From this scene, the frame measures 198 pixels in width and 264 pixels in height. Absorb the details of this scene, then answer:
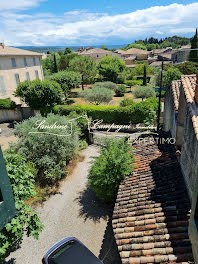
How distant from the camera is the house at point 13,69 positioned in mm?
27891

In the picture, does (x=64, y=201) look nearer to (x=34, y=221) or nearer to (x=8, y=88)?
(x=34, y=221)

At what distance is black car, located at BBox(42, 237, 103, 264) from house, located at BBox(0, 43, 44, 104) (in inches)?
889

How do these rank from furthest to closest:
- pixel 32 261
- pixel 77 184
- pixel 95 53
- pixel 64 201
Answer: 1. pixel 95 53
2. pixel 77 184
3. pixel 64 201
4. pixel 32 261

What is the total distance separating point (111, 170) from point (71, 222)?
135 inches

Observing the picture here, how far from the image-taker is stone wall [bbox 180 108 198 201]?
21.1ft

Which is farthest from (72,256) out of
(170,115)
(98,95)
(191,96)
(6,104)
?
(6,104)

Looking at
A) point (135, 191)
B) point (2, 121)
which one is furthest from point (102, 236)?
point (2, 121)

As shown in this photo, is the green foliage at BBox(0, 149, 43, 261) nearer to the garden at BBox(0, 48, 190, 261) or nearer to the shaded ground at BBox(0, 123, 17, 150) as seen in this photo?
the garden at BBox(0, 48, 190, 261)

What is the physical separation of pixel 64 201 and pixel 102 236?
3431 millimetres

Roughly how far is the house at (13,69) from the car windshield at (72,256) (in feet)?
74.7

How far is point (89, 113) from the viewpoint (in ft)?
75.6

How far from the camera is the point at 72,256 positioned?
24.2ft

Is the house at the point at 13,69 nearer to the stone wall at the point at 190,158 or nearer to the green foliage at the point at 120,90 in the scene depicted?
the green foliage at the point at 120,90

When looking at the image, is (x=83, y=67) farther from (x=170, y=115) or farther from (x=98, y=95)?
(x=170, y=115)
